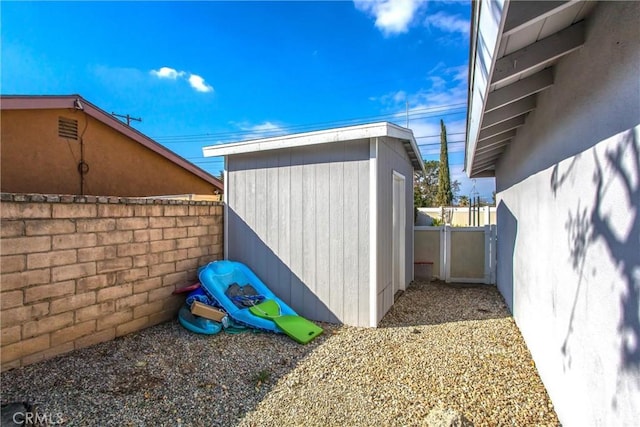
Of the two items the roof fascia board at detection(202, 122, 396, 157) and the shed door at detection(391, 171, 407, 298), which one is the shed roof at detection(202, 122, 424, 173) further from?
the shed door at detection(391, 171, 407, 298)

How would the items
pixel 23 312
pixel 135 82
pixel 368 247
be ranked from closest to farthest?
pixel 23 312 < pixel 368 247 < pixel 135 82

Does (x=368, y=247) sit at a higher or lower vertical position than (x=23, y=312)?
higher

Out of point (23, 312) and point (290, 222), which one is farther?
point (290, 222)

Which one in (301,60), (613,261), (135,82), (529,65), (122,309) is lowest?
(122,309)

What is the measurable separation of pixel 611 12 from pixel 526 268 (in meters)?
2.97

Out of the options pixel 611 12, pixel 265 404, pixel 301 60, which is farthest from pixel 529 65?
pixel 301 60

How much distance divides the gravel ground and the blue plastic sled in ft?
0.66

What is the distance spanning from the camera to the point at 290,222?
5098 millimetres

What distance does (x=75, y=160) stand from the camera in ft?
21.1

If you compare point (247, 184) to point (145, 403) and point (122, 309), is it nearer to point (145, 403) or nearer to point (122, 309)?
point (122, 309)

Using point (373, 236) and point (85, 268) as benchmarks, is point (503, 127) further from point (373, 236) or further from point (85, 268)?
point (85, 268)

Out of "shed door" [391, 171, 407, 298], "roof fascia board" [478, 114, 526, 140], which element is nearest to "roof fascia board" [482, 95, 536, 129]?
"roof fascia board" [478, 114, 526, 140]

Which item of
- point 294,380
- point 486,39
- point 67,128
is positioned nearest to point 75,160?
point 67,128

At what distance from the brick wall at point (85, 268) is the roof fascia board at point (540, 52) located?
169 inches
